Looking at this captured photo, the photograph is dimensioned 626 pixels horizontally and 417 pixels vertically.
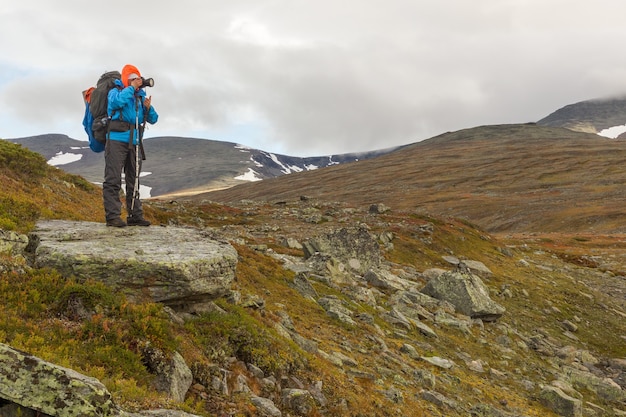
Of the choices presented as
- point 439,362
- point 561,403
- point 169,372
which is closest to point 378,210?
point 439,362

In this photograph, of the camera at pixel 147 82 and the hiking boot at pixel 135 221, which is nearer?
the camera at pixel 147 82


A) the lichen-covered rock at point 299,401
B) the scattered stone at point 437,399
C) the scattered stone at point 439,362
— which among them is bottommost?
the scattered stone at point 439,362

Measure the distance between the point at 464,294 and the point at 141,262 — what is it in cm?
1715

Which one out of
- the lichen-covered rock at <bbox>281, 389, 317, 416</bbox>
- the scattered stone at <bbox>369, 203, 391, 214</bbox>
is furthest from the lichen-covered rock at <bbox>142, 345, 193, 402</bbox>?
the scattered stone at <bbox>369, 203, 391, 214</bbox>

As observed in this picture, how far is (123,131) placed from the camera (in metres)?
11.0

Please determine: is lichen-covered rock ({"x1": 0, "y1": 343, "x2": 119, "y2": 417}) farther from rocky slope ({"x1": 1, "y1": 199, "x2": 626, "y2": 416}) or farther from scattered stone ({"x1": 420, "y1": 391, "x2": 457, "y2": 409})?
scattered stone ({"x1": 420, "y1": 391, "x2": 457, "y2": 409})

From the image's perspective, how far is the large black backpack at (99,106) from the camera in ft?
35.7

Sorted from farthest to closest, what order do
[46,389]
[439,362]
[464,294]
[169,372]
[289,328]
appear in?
[464,294] < [439,362] < [289,328] < [169,372] < [46,389]

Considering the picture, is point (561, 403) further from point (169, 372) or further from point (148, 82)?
point (148, 82)

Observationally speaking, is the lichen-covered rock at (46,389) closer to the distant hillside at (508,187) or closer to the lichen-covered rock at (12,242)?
the lichen-covered rock at (12,242)

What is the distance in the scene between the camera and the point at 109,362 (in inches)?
256

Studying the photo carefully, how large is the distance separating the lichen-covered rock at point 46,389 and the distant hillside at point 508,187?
288ft

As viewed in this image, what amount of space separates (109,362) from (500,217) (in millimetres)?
102111

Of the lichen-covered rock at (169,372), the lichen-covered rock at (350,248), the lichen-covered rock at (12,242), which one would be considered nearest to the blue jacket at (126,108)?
the lichen-covered rock at (12,242)
